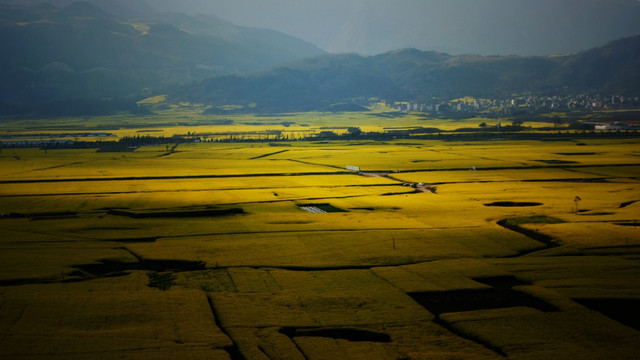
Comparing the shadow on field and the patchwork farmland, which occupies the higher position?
the patchwork farmland

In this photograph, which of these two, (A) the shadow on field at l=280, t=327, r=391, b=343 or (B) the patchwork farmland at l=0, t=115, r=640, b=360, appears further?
(A) the shadow on field at l=280, t=327, r=391, b=343

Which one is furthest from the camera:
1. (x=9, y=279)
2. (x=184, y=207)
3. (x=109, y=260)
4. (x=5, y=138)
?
(x=5, y=138)

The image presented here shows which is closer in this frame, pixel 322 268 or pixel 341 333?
pixel 341 333

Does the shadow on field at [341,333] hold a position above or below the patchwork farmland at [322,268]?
below

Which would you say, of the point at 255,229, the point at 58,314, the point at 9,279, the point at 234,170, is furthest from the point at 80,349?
the point at 234,170

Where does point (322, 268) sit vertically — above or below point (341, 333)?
above

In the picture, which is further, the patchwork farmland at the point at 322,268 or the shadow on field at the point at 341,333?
the shadow on field at the point at 341,333

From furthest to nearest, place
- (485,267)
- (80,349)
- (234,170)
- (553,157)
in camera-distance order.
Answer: (553,157), (234,170), (485,267), (80,349)

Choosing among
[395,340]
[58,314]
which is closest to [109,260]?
[58,314]

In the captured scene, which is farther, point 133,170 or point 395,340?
point 133,170

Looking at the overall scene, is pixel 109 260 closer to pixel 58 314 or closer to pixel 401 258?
pixel 58 314
